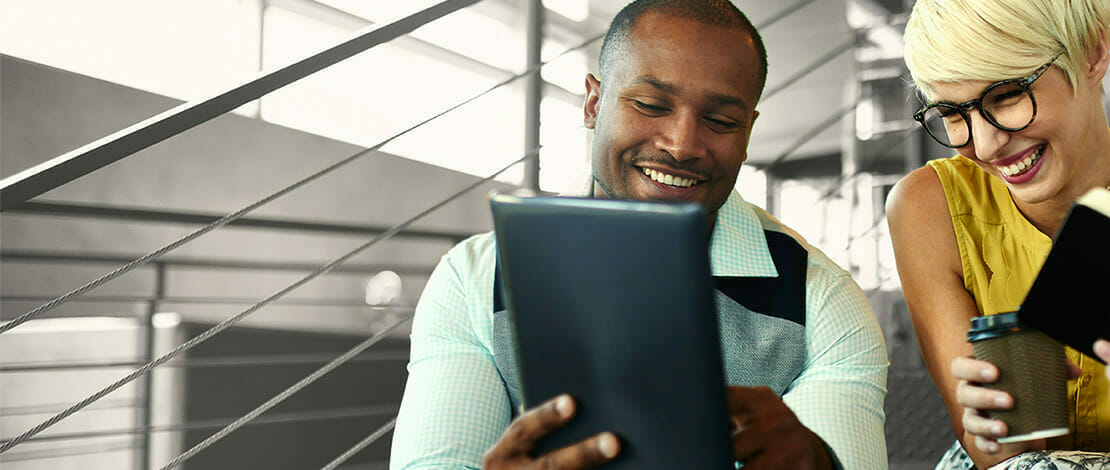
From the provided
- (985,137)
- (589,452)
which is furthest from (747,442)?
(985,137)

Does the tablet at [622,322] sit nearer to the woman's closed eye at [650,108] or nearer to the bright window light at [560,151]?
the woman's closed eye at [650,108]

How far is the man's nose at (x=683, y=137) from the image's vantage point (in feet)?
3.31

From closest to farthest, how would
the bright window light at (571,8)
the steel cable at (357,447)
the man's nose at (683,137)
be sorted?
the man's nose at (683,137)
the steel cable at (357,447)
the bright window light at (571,8)

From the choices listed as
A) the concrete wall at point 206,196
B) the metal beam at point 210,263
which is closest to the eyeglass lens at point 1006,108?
the metal beam at point 210,263

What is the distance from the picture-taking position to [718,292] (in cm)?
104

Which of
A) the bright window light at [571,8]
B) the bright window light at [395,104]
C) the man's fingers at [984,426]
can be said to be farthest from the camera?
the bright window light at [571,8]

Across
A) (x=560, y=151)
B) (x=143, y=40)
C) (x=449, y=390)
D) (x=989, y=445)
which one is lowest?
(x=989, y=445)

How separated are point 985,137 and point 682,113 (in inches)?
16.0

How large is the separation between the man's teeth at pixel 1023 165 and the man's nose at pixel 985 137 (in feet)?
0.09

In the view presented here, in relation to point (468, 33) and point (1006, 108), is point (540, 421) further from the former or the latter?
point (468, 33)

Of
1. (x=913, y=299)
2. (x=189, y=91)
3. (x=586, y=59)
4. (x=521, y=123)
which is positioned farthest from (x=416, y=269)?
(x=913, y=299)

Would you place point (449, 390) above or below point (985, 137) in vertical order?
below

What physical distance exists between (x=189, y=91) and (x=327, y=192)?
1.30 meters

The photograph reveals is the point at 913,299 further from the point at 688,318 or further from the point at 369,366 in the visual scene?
the point at 369,366
